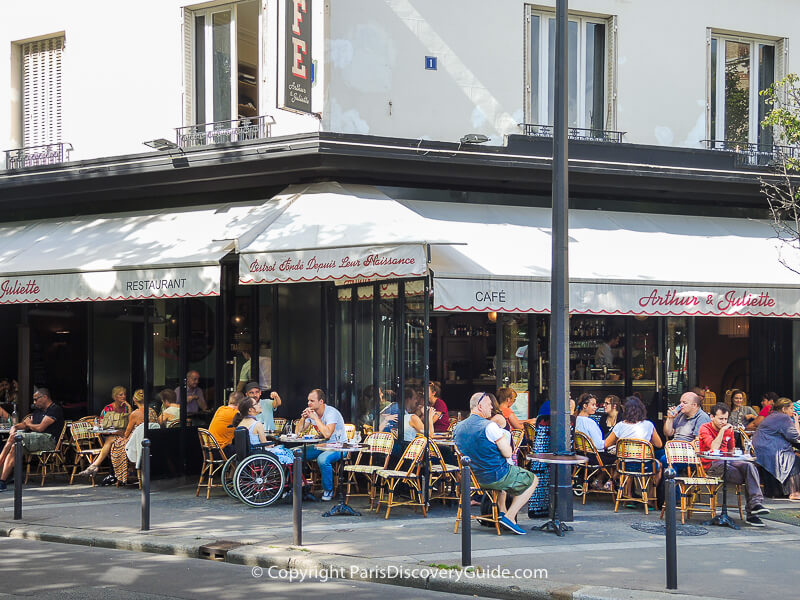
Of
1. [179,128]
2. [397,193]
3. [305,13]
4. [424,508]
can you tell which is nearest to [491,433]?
[424,508]

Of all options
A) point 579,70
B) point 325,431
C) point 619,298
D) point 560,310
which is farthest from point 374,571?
point 579,70

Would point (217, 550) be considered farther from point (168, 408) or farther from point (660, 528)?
point (168, 408)

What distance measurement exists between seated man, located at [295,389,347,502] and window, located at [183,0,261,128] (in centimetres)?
495

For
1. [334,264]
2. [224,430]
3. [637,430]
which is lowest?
[224,430]

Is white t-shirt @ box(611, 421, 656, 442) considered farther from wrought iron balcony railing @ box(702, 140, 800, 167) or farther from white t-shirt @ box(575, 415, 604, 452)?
wrought iron balcony railing @ box(702, 140, 800, 167)

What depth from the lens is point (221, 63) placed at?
1478 centimetres

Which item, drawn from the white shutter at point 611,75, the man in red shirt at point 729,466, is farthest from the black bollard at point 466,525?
the white shutter at point 611,75

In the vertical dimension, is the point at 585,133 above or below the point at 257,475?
above

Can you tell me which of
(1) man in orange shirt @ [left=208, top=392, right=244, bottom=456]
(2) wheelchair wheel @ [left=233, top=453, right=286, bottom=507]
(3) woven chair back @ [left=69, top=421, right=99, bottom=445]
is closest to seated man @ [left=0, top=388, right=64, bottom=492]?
(3) woven chair back @ [left=69, top=421, right=99, bottom=445]

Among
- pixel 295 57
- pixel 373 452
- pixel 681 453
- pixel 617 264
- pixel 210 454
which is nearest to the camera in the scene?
pixel 681 453

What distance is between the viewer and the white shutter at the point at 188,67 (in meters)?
14.7

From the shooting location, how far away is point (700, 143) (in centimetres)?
1543

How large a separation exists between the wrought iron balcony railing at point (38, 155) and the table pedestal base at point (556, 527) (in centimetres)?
1036

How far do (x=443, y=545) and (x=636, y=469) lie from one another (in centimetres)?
336
